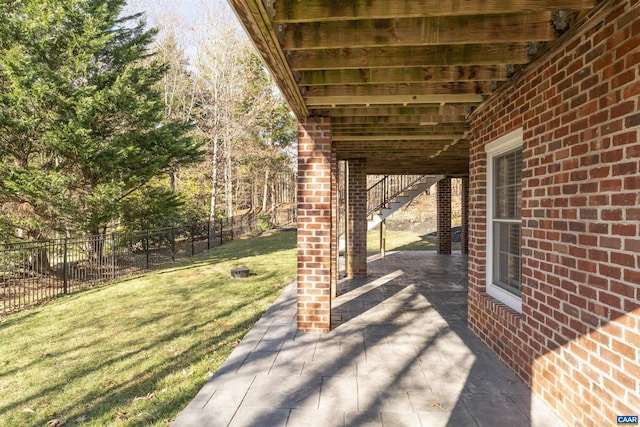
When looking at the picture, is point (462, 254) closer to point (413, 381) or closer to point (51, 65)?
point (413, 381)

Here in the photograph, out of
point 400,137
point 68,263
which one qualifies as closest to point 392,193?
point 400,137

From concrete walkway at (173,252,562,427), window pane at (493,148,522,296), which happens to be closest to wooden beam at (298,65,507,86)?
window pane at (493,148,522,296)

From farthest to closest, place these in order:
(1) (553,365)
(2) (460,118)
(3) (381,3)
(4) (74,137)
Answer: (4) (74,137), (2) (460,118), (1) (553,365), (3) (381,3)

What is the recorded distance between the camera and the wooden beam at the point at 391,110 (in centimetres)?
421

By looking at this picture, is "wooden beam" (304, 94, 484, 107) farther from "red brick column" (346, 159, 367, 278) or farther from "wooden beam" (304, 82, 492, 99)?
"red brick column" (346, 159, 367, 278)

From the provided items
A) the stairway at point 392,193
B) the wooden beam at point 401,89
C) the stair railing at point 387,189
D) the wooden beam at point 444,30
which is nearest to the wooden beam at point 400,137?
the wooden beam at point 401,89

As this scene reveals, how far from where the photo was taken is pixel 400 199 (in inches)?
433

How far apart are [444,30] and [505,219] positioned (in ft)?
7.15

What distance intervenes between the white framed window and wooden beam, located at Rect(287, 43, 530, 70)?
2.35 ft

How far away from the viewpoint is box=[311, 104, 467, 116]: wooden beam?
421 cm

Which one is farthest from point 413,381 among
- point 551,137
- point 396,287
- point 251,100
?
point 251,100

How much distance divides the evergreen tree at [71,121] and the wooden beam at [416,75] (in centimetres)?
730

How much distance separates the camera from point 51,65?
8.37 metres

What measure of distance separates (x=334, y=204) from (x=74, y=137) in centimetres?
615
